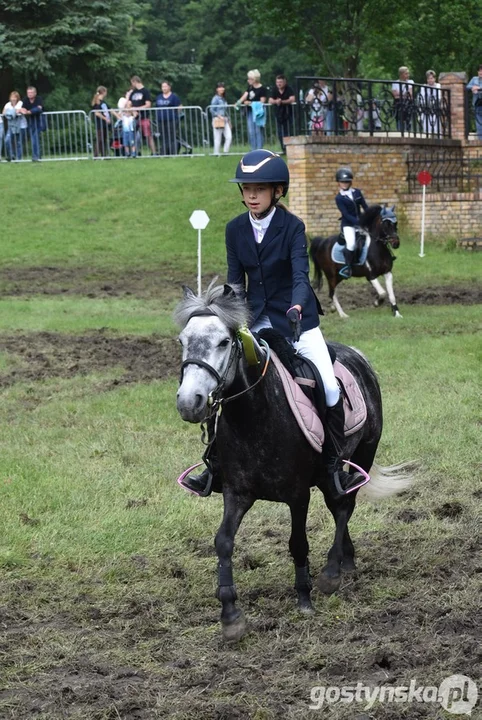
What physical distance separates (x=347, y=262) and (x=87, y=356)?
585cm

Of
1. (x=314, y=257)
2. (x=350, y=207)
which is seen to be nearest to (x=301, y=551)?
(x=350, y=207)

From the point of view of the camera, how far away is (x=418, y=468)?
A: 384 inches

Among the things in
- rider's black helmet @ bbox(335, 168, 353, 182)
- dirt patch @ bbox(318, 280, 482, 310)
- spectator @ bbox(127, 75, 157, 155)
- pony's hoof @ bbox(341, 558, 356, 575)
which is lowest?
dirt patch @ bbox(318, 280, 482, 310)

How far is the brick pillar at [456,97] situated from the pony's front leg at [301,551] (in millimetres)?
27172

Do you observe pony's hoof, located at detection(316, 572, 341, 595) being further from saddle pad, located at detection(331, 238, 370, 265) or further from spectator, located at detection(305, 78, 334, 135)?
spectator, located at detection(305, 78, 334, 135)

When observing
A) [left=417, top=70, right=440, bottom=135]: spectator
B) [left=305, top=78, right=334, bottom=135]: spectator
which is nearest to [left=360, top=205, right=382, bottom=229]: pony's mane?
[left=305, top=78, right=334, bottom=135]: spectator

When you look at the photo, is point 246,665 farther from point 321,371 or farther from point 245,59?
point 245,59

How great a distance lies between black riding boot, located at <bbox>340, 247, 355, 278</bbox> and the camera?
20.0 metres

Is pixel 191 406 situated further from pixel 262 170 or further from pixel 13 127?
pixel 13 127

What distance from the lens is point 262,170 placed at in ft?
21.3

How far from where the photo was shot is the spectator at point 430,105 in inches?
1226

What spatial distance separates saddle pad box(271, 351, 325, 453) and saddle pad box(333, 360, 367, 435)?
56 cm

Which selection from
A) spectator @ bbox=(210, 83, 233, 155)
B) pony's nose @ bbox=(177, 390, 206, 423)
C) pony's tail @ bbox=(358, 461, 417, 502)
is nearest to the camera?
Result: pony's nose @ bbox=(177, 390, 206, 423)

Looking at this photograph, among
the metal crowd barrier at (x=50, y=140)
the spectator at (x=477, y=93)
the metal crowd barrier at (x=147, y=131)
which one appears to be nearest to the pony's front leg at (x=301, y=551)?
the spectator at (x=477, y=93)
